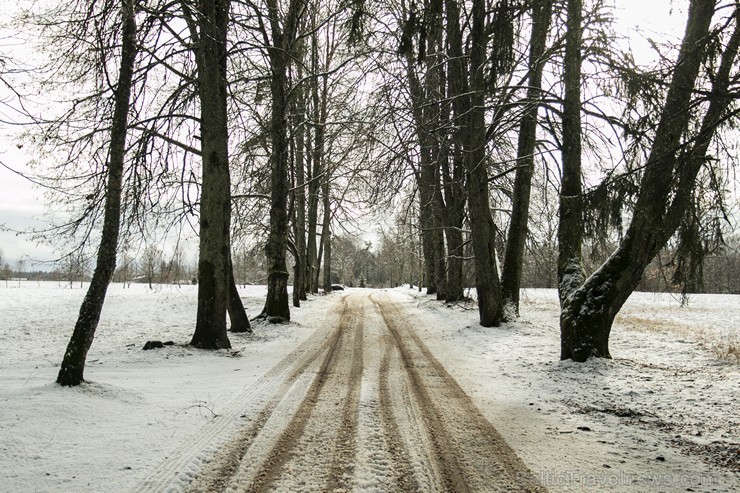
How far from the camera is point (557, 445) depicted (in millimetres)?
3734

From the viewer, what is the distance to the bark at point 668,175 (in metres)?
4.11

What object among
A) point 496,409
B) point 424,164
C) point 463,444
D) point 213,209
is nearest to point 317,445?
point 463,444

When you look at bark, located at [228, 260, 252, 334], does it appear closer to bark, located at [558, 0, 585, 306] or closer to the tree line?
the tree line

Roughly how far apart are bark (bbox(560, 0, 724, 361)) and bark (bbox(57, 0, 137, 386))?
6.14 meters

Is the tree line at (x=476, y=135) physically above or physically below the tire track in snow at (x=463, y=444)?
above

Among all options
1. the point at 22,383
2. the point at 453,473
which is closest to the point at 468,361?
the point at 453,473

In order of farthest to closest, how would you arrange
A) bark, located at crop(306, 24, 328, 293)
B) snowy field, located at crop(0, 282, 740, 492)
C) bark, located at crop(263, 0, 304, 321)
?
bark, located at crop(306, 24, 328, 293), bark, located at crop(263, 0, 304, 321), snowy field, located at crop(0, 282, 740, 492)

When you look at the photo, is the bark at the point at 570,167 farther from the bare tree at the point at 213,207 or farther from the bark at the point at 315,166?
the bark at the point at 315,166

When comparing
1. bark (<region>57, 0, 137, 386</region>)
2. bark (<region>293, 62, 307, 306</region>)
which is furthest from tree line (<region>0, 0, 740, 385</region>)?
bark (<region>293, 62, 307, 306</region>)

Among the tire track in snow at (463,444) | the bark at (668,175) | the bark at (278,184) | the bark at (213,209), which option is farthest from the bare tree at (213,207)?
the bark at (668,175)

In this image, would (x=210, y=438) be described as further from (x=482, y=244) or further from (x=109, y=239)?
(x=482, y=244)

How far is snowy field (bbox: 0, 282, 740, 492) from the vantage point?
3189mm

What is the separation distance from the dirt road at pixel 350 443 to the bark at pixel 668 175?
9.68 feet

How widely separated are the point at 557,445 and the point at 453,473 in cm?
122
